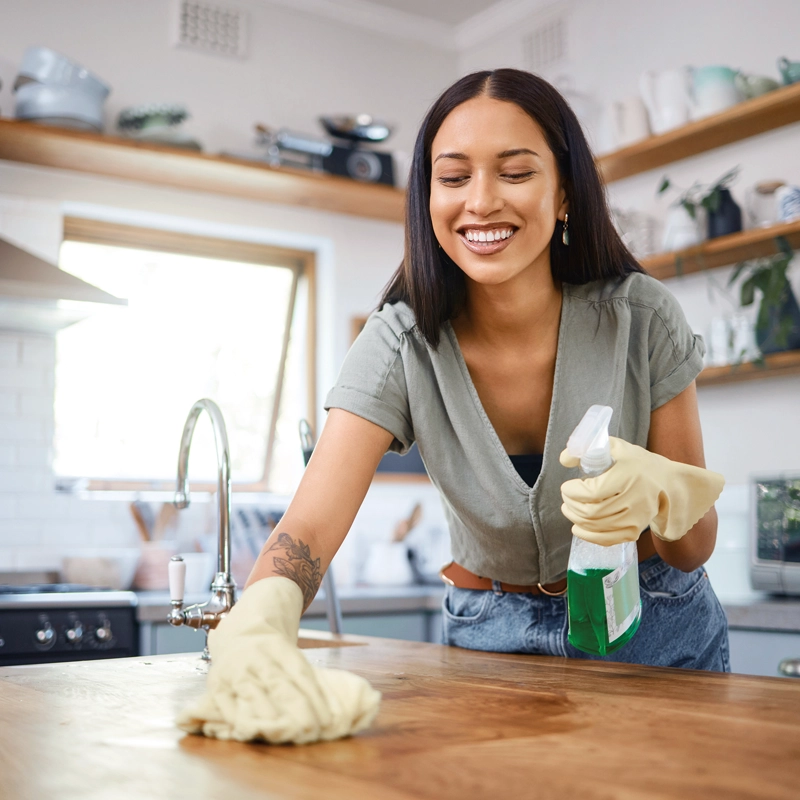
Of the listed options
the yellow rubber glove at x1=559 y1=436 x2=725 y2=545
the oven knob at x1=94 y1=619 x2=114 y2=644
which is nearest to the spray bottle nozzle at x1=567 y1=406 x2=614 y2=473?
the yellow rubber glove at x1=559 y1=436 x2=725 y2=545

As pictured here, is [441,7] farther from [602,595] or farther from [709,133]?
[602,595]

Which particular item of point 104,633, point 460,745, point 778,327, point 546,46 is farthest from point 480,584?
point 546,46

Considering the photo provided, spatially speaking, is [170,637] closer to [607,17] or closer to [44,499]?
[44,499]

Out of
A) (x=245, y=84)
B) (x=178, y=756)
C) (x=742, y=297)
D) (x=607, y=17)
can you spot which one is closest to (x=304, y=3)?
(x=245, y=84)

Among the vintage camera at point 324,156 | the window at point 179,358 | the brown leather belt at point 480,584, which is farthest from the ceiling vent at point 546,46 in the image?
the brown leather belt at point 480,584

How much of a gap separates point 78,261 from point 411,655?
2.68 meters

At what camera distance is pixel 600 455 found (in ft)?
3.12

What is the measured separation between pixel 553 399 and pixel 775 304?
69.2 inches

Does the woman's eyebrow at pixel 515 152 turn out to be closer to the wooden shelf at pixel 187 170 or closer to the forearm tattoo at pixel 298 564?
the forearm tattoo at pixel 298 564

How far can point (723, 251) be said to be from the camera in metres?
3.08

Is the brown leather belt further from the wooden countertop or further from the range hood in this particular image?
the range hood

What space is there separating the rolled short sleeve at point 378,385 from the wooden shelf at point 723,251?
1865mm

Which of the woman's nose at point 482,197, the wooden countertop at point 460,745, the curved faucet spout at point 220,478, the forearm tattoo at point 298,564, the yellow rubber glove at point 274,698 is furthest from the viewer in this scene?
the curved faucet spout at point 220,478

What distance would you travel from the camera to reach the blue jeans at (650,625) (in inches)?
52.2
